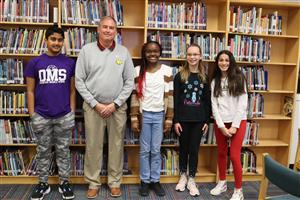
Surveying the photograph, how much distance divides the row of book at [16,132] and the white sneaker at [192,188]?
1.70 meters

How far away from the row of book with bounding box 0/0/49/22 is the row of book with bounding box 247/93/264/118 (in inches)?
94.3

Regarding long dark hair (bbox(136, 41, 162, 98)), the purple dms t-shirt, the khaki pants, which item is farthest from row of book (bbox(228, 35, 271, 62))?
the purple dms t-shirt

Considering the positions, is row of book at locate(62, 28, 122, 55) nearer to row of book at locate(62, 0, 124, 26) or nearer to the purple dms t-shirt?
row of book at locate(62, 0, 124, 26)

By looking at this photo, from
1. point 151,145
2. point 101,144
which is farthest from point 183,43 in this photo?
point 101,144

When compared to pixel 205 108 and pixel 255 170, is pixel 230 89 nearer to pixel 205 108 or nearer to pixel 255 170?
pixel 205 108

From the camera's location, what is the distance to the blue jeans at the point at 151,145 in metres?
3.10

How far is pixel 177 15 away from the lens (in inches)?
134

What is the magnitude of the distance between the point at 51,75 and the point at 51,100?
0.23 m

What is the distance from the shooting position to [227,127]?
10.4ft

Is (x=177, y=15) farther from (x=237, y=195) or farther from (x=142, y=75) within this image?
(x=237, y=195)

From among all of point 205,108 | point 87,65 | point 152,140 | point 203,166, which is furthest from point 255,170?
point 87,65

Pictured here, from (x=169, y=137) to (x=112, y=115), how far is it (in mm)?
773

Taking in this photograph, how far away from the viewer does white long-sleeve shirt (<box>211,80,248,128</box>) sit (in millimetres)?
3062

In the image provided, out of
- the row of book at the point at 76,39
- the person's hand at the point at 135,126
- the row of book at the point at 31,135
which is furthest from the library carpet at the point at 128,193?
the row of book at the point at 76,39
